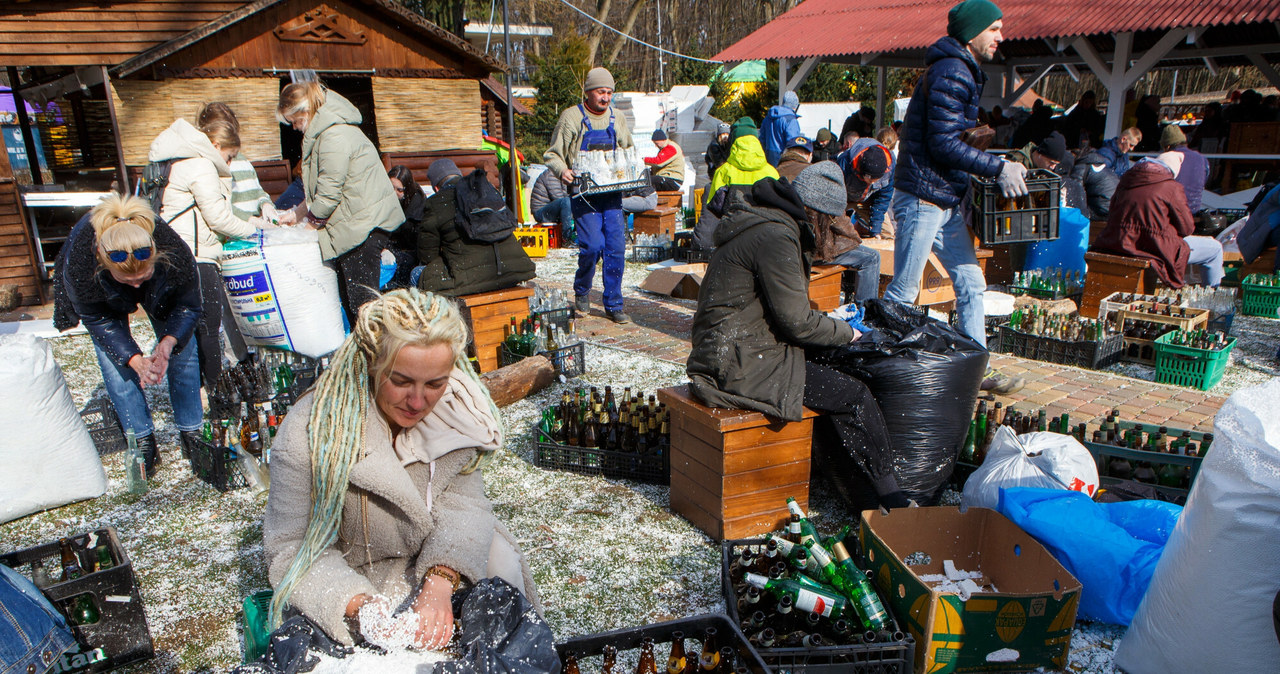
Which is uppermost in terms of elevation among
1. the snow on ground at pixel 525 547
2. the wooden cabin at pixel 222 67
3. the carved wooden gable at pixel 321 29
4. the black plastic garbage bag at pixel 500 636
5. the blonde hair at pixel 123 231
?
the carved wooden gable at pixel 321 29

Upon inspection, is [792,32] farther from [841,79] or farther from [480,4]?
[480,4]

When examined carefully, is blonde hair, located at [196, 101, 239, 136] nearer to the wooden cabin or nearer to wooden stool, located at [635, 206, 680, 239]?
the wooden cabin

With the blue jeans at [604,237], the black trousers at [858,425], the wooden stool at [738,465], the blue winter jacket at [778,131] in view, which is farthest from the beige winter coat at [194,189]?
the blue winter jacket at [778,131]

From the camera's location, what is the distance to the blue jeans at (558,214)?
10.2m

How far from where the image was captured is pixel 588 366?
6.02 meters

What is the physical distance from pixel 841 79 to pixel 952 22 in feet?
63.8

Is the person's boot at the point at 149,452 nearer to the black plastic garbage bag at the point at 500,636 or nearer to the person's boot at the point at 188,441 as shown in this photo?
the person's boot at the point at 188,441

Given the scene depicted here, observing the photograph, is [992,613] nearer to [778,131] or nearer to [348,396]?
[348,396]

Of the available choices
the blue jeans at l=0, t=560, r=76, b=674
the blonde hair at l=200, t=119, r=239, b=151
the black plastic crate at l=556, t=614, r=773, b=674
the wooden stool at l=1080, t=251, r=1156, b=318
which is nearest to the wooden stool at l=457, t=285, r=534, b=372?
the blonde hair at l=200, t=119, r=239, b=151

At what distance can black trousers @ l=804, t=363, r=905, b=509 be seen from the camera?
347cm

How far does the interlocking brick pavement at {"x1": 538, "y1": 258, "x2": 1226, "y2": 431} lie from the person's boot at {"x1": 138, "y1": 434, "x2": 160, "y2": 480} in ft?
11.0

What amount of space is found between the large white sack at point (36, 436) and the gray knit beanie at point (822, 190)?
3816 millimetres

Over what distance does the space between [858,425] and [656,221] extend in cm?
792

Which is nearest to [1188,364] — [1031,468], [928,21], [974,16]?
[974,16]
